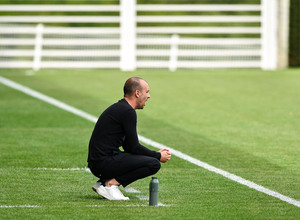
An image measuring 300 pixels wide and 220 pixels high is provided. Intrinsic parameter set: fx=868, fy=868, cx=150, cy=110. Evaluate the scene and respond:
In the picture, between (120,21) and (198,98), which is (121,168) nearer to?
(198,98)

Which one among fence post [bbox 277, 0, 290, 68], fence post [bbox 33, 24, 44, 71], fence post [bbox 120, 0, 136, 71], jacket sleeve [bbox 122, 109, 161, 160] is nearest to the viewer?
jacket sleeve [bbox 122, 109, 161, 160]

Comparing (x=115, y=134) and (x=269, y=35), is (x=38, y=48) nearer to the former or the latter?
(x=269, y=35)

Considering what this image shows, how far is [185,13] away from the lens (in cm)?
3241

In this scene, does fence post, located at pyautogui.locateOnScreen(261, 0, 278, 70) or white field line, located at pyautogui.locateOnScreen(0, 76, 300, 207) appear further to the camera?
fence post, located at pyautogui.locateOnScreen(261, 0, 278, 70)

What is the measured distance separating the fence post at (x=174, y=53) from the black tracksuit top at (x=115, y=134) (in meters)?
21.5

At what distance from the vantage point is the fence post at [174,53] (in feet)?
98.1

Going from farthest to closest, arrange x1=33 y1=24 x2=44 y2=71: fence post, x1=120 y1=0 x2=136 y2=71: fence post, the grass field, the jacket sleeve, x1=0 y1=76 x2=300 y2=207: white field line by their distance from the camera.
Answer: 1. x1=120 y1=0 x2=136 y2=71: fence post
2. x1=33 y1=24 x2=44 y2=71: fence post
3. x1=0 y1=76 x2=300 y2=207: white field line
4. the jacket sleeve
5. the grass field

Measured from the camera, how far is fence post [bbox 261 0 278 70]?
30.6 m

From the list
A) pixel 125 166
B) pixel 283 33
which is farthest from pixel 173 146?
pixel 283 33

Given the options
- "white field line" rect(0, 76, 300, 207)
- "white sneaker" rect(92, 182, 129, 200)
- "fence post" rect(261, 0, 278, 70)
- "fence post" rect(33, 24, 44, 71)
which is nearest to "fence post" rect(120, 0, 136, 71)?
"fence post" rect(33, 24, 44, 71)

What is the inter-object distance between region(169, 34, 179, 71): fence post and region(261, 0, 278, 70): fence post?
318cm

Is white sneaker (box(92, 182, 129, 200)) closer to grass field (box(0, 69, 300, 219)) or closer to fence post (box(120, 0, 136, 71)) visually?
grass field (box(0, 69, 300, 219))

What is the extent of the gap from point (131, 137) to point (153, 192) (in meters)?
0.75

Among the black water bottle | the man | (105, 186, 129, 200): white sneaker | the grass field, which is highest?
the man
